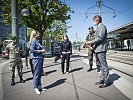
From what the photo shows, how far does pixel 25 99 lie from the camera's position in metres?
5.70

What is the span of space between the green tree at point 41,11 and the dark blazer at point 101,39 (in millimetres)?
14110

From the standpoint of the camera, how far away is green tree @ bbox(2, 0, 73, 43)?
65.8 ft

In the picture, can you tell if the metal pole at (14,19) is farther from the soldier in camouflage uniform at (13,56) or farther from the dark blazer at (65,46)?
the soldier in camouflage uniform at (13,56)

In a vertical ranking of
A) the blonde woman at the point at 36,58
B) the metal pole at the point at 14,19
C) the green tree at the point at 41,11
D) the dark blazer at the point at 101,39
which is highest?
the green tree at the point at 41,11

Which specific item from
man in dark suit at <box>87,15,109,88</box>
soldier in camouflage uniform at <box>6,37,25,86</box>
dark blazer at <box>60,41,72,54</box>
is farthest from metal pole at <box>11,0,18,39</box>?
man in dark suit at <box>87,15,109,88</box>

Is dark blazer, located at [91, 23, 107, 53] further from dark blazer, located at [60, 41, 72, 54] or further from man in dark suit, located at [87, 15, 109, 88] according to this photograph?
dark blazer, located at [60, 41, 72, 54]

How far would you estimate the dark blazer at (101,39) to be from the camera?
6527 millimetres

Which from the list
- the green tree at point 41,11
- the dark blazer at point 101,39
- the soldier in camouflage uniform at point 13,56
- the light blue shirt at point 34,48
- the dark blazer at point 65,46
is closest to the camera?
the light blue shirt at point 34,48

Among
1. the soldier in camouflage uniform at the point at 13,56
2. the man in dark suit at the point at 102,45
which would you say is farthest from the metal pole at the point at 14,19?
the man in dark suit at the point at 102,45

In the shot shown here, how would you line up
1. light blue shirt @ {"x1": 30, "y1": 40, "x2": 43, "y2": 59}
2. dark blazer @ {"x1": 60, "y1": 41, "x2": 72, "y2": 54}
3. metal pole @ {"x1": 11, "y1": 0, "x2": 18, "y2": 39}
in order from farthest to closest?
metal pole @ {"x1": 11, "y1": 0, "x2": 18, "y2": 39} → dark blazer @ {"x1": 60, "y1": 41, "x2": 72, "y2": 54} → light blue shirt @ {"x1": 30, "y1": 40, "x2": 43, "y2": 59}

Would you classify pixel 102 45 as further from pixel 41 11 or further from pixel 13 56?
pixel 41 11

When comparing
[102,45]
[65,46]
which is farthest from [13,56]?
[102,45]

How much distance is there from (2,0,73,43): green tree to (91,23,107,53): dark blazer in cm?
1411

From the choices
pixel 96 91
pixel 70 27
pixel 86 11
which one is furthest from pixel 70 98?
pixel 70 27
